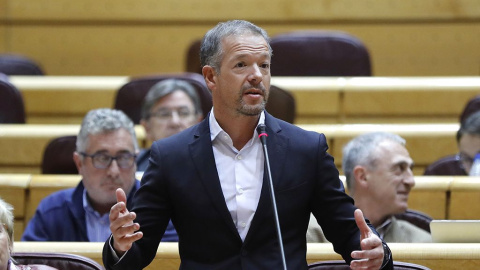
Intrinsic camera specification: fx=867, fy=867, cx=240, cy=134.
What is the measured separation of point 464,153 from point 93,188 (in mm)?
873

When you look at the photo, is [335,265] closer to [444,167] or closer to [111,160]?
[111,160]

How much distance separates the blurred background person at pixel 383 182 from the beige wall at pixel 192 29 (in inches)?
51.4

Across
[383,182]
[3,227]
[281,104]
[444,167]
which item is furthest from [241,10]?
[3,227]

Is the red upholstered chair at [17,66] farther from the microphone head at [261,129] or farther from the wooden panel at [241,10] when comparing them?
the microphone head at [261,129]

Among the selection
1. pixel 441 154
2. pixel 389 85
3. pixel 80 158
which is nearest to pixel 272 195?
pixel 80 158

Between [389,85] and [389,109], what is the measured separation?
7cm

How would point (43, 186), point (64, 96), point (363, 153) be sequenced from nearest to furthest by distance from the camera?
point (363, 153), point (43, 186), point (64, 96)

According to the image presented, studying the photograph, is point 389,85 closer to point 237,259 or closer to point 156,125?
point 156,125

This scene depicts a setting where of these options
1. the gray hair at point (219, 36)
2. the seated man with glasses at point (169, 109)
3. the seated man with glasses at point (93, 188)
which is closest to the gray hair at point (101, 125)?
the seated man with glasses at point (93, 188)

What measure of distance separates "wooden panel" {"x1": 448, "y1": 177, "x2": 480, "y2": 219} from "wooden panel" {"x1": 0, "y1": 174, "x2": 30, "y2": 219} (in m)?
0.92

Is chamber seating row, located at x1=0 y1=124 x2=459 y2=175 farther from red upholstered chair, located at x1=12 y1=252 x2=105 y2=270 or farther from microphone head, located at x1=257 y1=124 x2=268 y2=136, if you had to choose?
microphone head, located at x1=257 y1=124 x2=268 y2=136

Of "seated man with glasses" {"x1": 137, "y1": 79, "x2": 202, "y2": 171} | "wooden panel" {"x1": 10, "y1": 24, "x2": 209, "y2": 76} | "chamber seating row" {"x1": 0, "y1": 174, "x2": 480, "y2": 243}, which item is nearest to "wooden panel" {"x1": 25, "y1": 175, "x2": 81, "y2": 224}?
"chamber seating row" {"x1": 0, "y1": 174, "x2": 480, "y2": 243}

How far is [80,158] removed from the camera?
1788 mm

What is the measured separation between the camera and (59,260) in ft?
4.28
